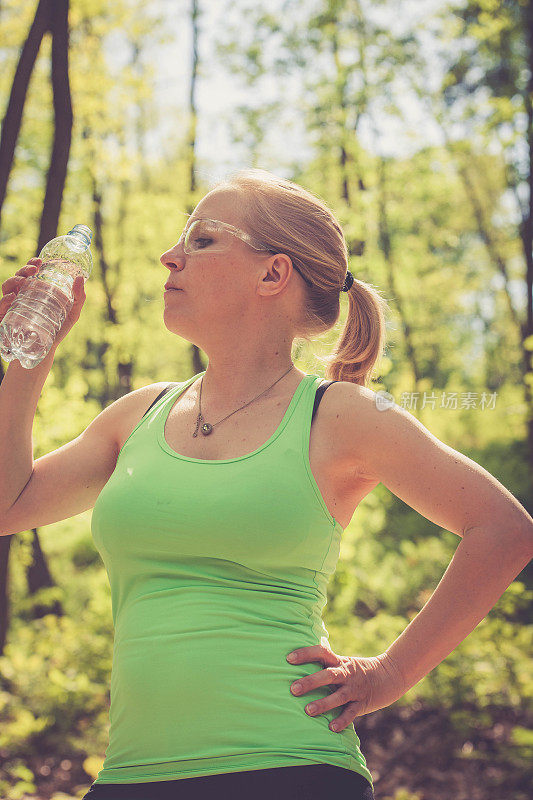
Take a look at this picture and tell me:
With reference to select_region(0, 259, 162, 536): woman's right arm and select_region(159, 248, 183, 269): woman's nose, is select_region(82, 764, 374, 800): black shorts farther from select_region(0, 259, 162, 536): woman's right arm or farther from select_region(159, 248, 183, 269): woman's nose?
select_region(159, 248, 183, 269): woman's nose

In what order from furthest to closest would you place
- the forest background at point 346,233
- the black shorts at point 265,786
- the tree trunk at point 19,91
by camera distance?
1. the forest background at point 346,233
2. the tree trunk at point 19,91
3. the black shorts at point 265,786

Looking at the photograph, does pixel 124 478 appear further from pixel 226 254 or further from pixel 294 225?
pixel 294 225

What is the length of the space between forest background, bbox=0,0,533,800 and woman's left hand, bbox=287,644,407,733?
0.87 meters

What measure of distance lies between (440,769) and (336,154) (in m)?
9.34

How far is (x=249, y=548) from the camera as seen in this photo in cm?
139

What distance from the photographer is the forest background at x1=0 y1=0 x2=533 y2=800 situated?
4293 mm

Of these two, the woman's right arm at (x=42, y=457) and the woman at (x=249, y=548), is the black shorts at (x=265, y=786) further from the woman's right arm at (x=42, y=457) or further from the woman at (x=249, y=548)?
the woman's right arm at (x=42, y=457)

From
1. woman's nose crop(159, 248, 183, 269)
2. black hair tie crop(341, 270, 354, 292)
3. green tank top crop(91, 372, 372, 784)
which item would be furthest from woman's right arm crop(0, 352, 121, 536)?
black hair tie crop(341, 270, 354, 292)

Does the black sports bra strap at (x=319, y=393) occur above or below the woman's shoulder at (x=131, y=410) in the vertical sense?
above

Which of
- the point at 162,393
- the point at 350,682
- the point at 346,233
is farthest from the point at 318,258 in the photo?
the point at 346,233

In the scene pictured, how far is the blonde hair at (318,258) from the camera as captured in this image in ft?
5.81

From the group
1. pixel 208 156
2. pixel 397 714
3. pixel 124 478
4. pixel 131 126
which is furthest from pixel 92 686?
pixel 131 126

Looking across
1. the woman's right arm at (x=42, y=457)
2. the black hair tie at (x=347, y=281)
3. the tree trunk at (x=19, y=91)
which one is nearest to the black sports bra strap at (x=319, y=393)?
the black hair tie at (x=347, y=281)

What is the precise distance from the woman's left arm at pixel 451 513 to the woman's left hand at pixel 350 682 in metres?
0.06
